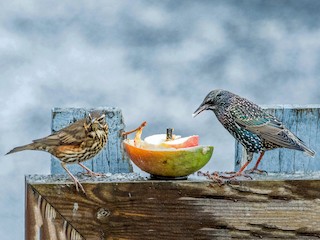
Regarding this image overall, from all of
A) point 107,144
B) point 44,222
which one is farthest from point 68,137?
point 107,144


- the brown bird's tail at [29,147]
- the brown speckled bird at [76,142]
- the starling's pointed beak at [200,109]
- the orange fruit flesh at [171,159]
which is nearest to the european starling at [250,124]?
the starling's pointed beak at [200,109]

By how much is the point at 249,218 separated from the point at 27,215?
140cm

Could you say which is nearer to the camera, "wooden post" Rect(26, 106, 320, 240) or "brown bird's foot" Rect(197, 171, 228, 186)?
"wooden post" Rect(26, 106, 320, 240)

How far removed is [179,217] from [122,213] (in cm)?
36

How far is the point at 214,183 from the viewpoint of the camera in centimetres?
617

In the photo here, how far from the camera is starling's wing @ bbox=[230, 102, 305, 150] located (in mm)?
6785

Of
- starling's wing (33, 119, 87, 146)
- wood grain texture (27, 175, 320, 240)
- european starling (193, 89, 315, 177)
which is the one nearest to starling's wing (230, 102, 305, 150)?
european starling (193, 89, 315, 177)

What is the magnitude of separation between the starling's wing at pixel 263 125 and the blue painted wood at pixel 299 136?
0.61ft

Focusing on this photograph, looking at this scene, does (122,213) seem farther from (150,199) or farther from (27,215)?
(27,215)

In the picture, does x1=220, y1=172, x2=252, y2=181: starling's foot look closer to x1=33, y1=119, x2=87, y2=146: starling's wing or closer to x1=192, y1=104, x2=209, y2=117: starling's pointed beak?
x1=192, y1=104, x2=209, y2=117: starling's pointed beak

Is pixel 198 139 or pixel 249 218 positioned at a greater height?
pixel 198 139

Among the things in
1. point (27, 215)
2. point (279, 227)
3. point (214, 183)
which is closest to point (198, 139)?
point (214, 183)

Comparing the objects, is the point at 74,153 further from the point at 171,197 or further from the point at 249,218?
the point at 249,218

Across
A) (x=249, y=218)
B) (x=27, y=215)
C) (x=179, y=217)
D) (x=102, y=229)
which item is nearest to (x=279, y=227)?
(x=249, y=218)
